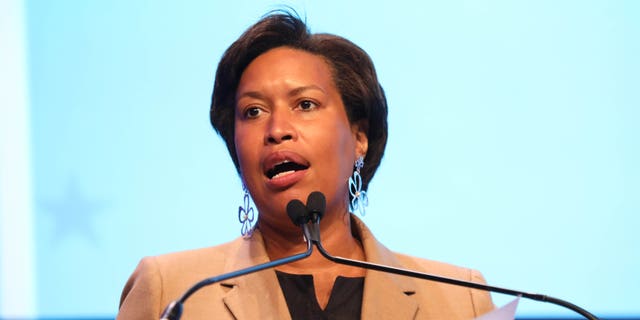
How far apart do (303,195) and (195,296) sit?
321 millimetres

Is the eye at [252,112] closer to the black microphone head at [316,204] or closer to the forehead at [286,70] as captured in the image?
the forehead at [286,70]

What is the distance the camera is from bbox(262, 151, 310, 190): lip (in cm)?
203

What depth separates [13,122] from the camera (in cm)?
299

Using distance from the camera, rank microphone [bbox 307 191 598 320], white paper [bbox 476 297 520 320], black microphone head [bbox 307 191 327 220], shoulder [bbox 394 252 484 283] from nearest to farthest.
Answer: white paper [bbox 476 297 520 320] < microphone [bbox 307 191 598 320] < black microphone head [bbox 307 191 327 220] < shoulder [bbox 394 252 484 283]

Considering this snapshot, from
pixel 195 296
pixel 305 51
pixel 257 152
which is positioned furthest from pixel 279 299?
pixel 305 51

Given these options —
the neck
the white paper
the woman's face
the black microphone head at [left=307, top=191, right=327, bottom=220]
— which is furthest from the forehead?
the white paper

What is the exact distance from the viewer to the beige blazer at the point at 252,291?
78.4 inches

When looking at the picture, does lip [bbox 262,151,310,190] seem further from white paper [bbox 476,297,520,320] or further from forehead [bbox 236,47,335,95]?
white paper [bbox 476,297,520,320]

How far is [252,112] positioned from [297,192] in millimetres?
239

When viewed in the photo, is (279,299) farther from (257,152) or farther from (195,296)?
(257,152)

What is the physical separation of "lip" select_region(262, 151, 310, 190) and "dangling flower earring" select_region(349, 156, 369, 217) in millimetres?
285

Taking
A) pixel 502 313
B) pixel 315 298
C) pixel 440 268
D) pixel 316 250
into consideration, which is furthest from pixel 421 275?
pixel 440 268

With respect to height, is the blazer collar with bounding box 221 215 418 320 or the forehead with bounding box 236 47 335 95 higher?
the forehead with bounding box 236 47 335 95

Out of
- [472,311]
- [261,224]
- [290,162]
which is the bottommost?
[472,311]
